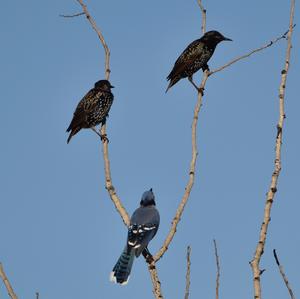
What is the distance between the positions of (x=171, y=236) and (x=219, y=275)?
2.86 feet

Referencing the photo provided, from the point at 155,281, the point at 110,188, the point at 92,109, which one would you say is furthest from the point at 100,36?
the point at 92,109

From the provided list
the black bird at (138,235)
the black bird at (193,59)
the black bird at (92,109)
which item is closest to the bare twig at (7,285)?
the black bird at (138,235)

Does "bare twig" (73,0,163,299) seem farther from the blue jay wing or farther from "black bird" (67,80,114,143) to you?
"black bird" (67,80,114,143)

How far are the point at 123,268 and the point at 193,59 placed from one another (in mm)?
6401

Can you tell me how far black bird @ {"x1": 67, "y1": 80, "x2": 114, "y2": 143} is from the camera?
11.2 meters

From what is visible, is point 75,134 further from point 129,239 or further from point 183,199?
point 183,199

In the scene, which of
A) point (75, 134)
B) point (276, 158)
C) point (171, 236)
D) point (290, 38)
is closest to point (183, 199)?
point (171, 236)

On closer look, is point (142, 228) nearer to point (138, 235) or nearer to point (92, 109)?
point (138, 235)

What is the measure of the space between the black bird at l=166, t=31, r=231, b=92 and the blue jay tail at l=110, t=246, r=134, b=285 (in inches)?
223

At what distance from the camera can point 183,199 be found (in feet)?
15.9

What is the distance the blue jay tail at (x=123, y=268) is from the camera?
5816mm

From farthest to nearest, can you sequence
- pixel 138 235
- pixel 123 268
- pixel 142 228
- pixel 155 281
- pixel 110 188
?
pixel 142 228 → pixel 138 235 → pixel 123 268 → pixel 110 188 → pixel 155 281

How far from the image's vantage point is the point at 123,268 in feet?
19.5

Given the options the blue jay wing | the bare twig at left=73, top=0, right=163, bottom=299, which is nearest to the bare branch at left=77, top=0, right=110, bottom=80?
the bare twig at left=73, top=0, right=163, bottom=299
